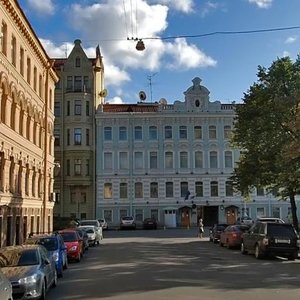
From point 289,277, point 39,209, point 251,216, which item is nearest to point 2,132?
point 39,209

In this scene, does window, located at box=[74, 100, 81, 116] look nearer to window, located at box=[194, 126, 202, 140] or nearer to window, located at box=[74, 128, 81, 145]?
window, located at box=[74, 128, 81, 145]

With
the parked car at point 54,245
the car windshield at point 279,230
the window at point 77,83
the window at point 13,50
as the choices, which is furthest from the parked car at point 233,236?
the window at point 77,83

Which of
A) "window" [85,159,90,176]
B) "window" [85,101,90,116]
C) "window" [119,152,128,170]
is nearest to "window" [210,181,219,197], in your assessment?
"window" [119,152,128,170]

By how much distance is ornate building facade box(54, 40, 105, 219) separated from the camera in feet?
219

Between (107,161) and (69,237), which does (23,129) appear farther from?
(107,161)

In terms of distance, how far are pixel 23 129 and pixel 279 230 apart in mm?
16798

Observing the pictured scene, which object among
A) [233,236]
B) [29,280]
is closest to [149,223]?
[233,236]

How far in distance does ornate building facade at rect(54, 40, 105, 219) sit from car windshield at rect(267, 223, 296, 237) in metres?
43.1

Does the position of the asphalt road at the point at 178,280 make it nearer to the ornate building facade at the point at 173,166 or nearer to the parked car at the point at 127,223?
the parked car at the point at 127,223

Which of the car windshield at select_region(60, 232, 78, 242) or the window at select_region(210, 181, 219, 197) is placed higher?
the window at select_region(210, 181, 219, 197)

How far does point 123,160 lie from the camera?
2694 inches

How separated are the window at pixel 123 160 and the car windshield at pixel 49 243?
48.1 meters

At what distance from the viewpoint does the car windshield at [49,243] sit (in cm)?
1955

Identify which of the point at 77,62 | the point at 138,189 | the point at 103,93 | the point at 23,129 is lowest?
the point at 138,189
